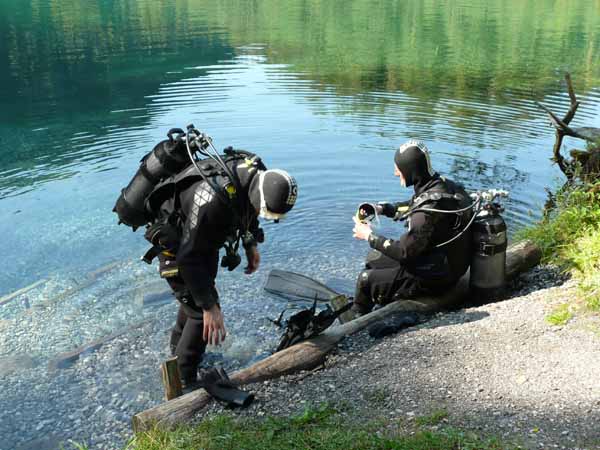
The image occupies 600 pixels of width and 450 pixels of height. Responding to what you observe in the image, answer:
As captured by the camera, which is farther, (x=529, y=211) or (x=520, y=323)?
(x=529, y=211)

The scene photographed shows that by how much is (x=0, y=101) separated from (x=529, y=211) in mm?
14864

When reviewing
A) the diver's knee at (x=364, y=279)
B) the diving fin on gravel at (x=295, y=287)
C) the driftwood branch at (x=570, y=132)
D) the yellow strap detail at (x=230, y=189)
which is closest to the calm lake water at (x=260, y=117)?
the diving fin on gravel at (x=295, y=287)

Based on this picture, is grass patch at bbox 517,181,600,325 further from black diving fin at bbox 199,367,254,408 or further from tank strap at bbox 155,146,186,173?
tank strap at bbox 155,146,186,173

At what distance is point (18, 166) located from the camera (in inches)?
473

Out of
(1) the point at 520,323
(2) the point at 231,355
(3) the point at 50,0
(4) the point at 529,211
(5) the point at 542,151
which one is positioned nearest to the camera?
(1) the point at 520,323

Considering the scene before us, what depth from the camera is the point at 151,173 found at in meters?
4.55

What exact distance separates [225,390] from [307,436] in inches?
33.4

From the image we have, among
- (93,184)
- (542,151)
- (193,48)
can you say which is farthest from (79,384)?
(193,48)

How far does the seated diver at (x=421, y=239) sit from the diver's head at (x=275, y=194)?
1.60 metres

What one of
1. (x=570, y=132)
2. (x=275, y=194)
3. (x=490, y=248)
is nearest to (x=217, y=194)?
(x=275, y=194)

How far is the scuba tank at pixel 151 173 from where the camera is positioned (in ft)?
14.8

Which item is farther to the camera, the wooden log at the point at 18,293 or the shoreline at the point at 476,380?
the wooden log at the point at 18,293

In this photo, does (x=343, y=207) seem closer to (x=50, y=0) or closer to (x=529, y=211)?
(x=529, y=211)

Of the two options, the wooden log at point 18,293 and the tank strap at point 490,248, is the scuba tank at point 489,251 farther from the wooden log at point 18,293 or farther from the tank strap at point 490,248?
the wooden log at point 18,293
